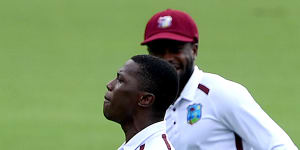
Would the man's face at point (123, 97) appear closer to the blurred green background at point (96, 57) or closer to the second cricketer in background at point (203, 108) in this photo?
the second cricketer in background at point (203, 108)

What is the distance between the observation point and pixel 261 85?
46.9ft

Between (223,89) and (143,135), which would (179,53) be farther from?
(143,135)

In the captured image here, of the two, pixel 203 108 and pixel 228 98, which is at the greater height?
pixel 228 98

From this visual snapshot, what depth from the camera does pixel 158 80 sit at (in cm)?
440

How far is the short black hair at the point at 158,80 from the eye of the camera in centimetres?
439

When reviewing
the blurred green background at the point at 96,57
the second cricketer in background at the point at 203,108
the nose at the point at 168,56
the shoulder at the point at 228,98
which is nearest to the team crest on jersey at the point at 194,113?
the second cricketer in background at the point at 203,108

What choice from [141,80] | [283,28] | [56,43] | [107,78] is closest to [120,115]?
[141,80]

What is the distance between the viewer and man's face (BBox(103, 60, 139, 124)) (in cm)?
439

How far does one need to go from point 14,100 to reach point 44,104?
21.8 inches

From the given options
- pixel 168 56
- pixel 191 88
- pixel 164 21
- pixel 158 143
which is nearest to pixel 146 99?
pixel 158 143

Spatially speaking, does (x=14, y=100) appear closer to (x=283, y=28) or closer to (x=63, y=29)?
(x=63, y=29)

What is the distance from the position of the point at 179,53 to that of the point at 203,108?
1.28 feet

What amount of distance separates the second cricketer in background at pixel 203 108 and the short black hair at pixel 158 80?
0.98 m

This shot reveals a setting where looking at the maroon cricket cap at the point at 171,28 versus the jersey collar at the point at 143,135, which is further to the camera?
the maroon cricket cap at the point at 171,28
